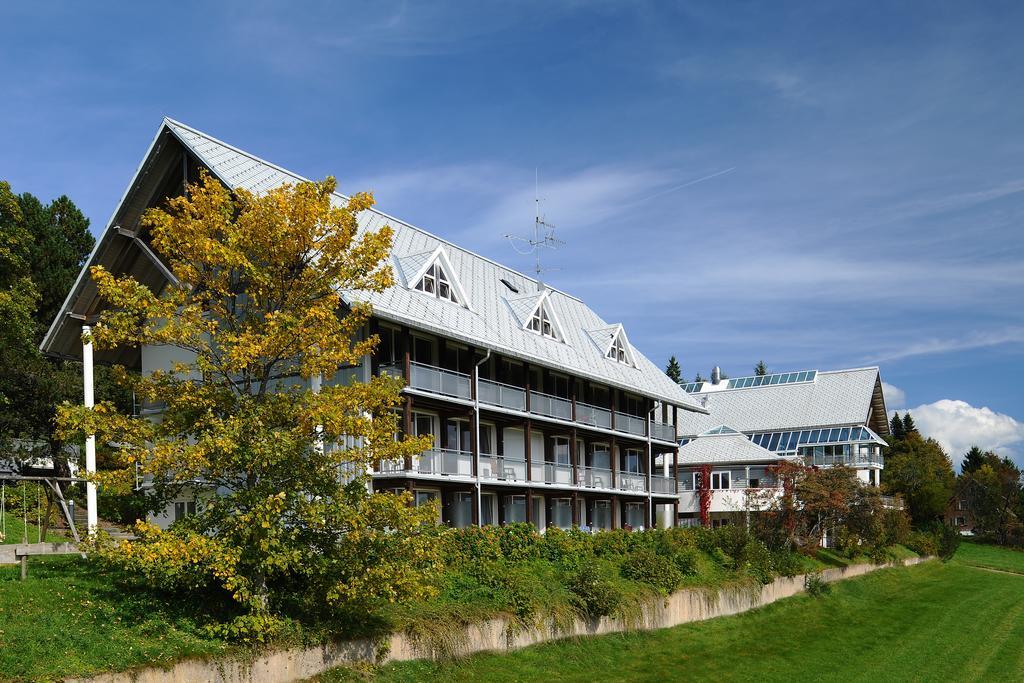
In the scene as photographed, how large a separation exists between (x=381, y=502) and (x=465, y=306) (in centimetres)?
1828

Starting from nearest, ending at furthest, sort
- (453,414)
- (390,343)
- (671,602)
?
(671,602) < (390,343) < (453,414)

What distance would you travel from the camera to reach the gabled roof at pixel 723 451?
62844 mm

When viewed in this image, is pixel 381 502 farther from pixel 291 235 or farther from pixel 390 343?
pixel 390 343

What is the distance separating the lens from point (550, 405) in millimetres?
41500

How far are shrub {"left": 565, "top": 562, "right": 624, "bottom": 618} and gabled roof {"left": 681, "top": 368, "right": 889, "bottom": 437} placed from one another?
153 feet

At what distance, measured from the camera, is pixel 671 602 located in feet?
101

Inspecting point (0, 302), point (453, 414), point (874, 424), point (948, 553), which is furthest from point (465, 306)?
point (874, 424)

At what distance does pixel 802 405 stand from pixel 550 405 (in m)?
42.9

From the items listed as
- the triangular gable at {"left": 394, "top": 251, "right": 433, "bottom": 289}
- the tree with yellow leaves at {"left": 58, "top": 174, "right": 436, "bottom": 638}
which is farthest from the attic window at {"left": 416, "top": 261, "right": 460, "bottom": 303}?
the tree with yellow leaves at {"left": 58, "top": 174, "right": 436, "bottom": 638}

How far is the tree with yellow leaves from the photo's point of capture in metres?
18.4

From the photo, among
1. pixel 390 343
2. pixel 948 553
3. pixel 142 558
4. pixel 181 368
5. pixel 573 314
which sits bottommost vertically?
pixel 948 553

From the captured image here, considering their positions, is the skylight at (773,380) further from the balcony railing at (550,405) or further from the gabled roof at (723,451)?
the balcony railing at (550,405)

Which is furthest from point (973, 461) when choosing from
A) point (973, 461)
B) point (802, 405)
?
point (802, 405)

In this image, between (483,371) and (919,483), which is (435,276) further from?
(919,483)
